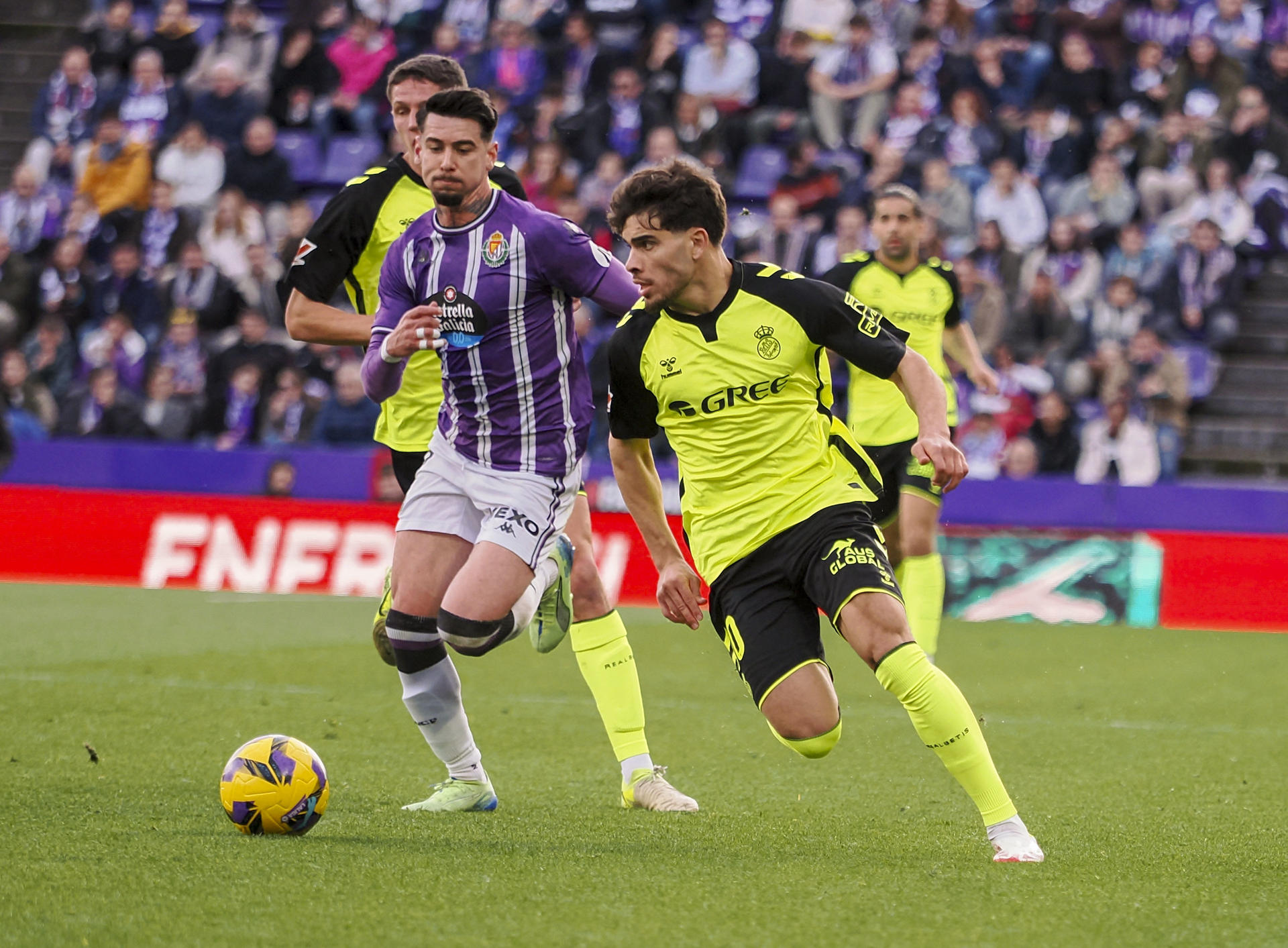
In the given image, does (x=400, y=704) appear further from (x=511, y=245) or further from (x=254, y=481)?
(x=254, y=481)

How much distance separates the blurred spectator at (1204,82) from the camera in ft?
52.0

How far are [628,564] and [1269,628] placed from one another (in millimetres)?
4472

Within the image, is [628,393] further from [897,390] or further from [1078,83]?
[1078,83]

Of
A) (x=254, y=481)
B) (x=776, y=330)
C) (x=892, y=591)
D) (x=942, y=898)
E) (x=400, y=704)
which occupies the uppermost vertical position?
(x=776, y=330)

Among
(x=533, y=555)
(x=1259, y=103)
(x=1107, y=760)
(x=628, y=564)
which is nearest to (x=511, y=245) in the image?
(x=533, y=555)

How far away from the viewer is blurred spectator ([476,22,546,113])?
1791cm

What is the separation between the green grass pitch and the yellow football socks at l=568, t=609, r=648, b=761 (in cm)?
23

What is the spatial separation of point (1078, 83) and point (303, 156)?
25.7 ft

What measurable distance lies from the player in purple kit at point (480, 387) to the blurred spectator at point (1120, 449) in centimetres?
876

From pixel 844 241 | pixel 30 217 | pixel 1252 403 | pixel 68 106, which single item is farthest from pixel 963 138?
pixel 68 106

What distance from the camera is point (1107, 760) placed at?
6895 mm

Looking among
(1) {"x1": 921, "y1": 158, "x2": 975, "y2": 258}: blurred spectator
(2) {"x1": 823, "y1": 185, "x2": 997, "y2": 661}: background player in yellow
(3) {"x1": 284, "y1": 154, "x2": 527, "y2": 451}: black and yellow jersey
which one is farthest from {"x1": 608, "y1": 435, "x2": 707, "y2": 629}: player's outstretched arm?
(1) {"x1": 921, "y1": 158, "x2": 975, "y2": 258}: blurred spectator

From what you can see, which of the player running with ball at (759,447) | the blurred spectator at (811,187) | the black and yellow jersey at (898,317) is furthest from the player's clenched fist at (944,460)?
the blurred spectator at (811,187)

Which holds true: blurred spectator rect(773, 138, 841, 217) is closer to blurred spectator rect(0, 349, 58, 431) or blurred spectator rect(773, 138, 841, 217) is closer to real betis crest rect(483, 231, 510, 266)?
blurred spectator rect(0, 349, 58, 431)
